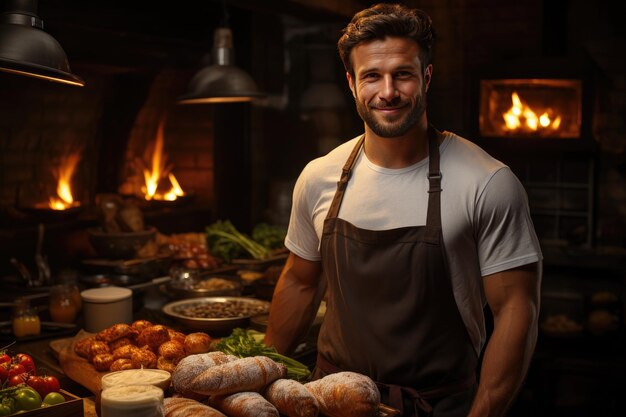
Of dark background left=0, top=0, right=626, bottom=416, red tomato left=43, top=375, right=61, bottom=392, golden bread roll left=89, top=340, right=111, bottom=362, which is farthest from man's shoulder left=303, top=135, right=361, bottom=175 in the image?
dark background left=0, top=0, right=626, bottom=416

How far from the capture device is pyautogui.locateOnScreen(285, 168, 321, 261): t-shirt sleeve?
9.80ft

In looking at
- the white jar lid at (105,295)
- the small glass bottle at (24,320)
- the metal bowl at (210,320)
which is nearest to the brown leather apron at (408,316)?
the metal bowl at (210,320)

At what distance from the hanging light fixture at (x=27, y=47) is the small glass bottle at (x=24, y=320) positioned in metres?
1.42

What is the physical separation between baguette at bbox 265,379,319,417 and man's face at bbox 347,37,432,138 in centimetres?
95

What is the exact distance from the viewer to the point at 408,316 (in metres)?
2.65

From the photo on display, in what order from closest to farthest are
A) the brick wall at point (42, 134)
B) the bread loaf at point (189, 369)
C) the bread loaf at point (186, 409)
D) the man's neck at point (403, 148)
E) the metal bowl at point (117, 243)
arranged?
1. the bread loaf at point (186, 409)
2. the bread loaf at point (189, 369)
3. the man's neck at point (403, 148)
4. the brick wall at point (42, 134)
5. the metal bowl at point (117, 243)

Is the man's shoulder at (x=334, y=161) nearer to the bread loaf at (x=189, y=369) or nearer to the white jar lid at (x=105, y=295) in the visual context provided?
the bread loaf at (x=189, y=369)

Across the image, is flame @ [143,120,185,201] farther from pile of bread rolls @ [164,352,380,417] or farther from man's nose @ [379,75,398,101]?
pile of bread rolls @ [164,352,380,417]

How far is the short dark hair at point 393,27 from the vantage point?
2684 mm

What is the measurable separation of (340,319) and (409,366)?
31cm

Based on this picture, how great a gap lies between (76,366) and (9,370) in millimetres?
603

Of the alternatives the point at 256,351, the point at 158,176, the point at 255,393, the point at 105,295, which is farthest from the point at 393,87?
the point at 158,176

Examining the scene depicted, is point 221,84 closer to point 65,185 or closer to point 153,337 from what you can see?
point 65,185

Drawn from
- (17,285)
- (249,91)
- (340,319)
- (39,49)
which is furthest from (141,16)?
(340,319)
